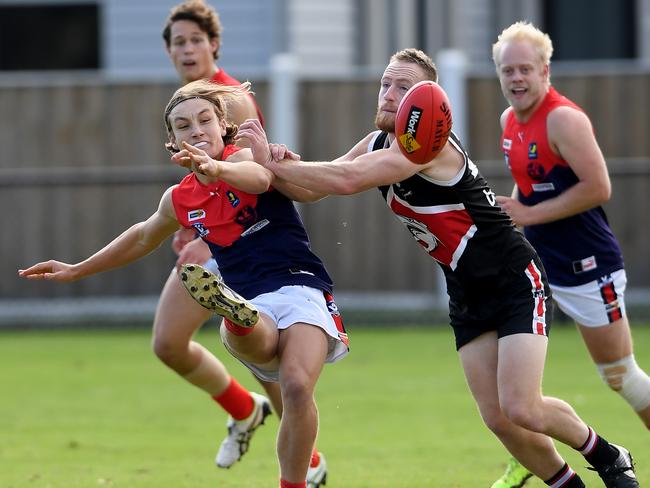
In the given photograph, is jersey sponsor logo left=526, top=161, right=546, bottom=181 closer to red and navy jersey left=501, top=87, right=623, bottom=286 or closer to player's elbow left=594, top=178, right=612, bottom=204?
red and navy jersey left=501, top=87, right=623, bottom=286

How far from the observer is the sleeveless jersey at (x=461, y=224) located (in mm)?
5590

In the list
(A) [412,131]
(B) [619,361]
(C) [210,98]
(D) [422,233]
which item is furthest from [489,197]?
(B) [619,361]

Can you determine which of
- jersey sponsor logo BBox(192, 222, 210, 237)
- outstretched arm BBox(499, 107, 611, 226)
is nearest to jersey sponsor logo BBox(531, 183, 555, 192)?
outstretched arm BBox(499, 107, 611, 226)

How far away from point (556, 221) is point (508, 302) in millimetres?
1275

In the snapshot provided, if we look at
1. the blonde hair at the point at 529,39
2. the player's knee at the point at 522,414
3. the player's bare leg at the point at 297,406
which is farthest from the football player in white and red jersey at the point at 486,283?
the blonde hair at the point at 529,39

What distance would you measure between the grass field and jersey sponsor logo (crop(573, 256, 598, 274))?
107 centimetres

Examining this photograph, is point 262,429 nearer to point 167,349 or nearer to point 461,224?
point 167,349

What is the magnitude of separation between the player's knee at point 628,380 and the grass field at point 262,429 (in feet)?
1.33

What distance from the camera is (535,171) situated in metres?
6.78

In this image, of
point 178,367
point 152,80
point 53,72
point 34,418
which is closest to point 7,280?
point 152,80

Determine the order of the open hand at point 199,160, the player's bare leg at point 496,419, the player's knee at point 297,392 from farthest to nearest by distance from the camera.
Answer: the player's bare leg at point 496,419 < the player's knee at point 297,392 < the open hand at point 199,160

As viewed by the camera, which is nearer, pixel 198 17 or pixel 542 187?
pixel 542 187

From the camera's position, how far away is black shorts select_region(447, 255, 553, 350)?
5684 millimetres

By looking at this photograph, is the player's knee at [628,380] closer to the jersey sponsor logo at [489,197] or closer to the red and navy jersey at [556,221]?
the red and navy jersey at [556,221]
